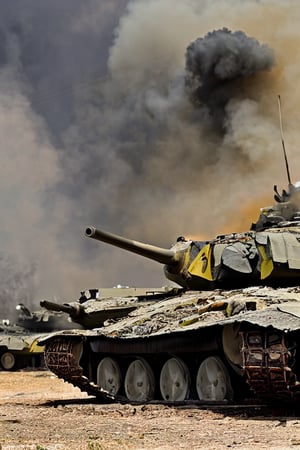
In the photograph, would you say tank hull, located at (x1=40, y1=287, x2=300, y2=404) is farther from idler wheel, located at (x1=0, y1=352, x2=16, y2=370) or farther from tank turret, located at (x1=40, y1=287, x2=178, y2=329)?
idler wheel, located at (x1=0, y1=352, x2=16, y2=370)

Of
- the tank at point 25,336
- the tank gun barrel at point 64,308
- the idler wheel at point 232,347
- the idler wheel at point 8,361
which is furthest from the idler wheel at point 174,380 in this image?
the idler wheel at point 8,361

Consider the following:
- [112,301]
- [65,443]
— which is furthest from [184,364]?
[112,301]

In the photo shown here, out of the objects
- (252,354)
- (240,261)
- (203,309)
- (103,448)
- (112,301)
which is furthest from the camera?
(112,301)

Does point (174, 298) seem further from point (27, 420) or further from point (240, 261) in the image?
point (27, 420)

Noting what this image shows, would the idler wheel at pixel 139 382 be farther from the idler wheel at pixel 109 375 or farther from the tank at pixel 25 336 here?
the tank at pixel 25 336

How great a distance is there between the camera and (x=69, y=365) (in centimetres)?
1692

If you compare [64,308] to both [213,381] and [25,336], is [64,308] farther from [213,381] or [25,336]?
[25,336]

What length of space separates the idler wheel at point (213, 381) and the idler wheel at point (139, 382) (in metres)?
1.72

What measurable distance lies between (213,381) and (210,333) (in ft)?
3.80

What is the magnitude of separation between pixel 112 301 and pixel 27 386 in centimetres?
451

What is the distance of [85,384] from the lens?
17094 millimetres

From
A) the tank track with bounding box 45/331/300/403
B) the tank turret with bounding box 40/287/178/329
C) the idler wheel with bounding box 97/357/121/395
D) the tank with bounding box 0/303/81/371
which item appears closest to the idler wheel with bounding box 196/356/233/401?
the tank track with bounding box 45/331/300/403

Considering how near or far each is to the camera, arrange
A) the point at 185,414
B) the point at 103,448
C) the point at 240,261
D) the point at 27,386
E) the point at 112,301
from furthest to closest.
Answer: the point at 27,386, the point at 112,301, the point at 240,261, the point at 185,414, the point at 103,448

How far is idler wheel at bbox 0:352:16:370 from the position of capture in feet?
114
